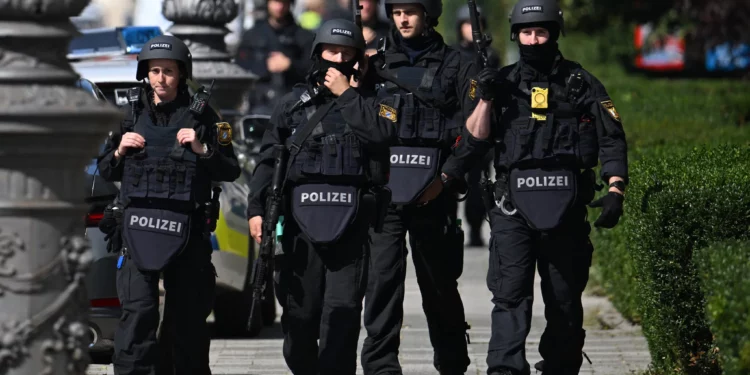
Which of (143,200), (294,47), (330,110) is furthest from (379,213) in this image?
(294,47)

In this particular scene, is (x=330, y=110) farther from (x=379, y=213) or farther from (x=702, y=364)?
(x=702, y=364)

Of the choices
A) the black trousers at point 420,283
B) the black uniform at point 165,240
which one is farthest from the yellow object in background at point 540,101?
the black uniform at point 165,240

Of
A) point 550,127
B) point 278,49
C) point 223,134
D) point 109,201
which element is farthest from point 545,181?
point 278,49

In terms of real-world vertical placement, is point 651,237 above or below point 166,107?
below

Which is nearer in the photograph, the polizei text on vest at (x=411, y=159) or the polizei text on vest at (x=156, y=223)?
the polizei text on vest at (x=156, y=223)

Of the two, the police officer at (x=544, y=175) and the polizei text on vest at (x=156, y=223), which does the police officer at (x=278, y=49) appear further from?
the polizei text on vest at (x=156, y=223)

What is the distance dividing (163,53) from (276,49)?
772cm

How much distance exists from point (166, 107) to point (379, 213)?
108 centimetres

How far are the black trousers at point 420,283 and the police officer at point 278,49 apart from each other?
6.90 meters

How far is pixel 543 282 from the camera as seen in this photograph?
24.1 feet

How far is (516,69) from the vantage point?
738 cm

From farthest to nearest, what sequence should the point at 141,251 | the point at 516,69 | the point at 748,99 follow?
the point at 748,99 < the point at 516,69 < the point at 141,251

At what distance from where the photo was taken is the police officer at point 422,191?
7.62m

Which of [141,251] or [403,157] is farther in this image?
[403,157]
